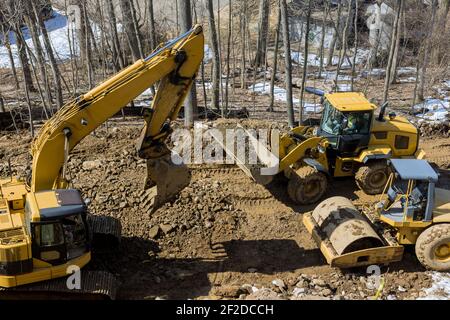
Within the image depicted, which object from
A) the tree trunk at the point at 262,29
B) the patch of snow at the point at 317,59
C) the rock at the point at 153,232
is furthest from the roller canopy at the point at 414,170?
the patch of snow at the point at 317,59

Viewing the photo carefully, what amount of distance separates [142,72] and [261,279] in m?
4.24

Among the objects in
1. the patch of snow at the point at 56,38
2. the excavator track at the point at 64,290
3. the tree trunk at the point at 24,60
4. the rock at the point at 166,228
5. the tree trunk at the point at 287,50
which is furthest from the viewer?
the patch of snow at the point at 56,38

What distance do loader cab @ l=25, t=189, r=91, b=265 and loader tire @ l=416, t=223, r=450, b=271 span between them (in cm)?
592

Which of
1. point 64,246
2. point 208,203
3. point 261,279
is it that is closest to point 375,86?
point 208,203

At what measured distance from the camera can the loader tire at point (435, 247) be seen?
9.29m

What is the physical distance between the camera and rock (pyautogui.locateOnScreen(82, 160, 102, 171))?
502 inches

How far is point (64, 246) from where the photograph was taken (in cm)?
794

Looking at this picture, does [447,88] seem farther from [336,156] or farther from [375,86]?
[336,156]

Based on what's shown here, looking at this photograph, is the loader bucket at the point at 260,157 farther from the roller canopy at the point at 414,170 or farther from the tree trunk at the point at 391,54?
the tree trunk at the point at 391,54

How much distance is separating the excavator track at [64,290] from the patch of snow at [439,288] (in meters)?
5.31

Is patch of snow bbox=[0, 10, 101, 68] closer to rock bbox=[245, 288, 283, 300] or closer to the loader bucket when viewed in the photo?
the loader bucket

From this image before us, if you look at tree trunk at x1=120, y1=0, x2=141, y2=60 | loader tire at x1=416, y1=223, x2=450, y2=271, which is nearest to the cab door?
loader tire at x1=416, y1=223, x2=450, y2=271

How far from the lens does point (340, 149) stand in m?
12.1

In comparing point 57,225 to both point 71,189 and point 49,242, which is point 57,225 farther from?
point 71,189
